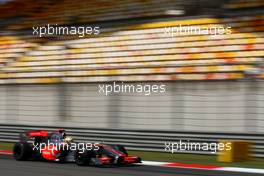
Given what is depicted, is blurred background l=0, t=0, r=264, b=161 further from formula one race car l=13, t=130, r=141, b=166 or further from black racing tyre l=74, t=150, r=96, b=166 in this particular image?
black racing tyre l=74, t=150, r=96, b=166

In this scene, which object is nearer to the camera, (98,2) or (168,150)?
(168,150)

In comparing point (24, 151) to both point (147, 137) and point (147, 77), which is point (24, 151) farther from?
point (147, 77)

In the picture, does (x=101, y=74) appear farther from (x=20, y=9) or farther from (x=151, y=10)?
(x=20, y=9)

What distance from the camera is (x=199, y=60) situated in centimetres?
1479

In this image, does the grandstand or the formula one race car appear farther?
the grandstand

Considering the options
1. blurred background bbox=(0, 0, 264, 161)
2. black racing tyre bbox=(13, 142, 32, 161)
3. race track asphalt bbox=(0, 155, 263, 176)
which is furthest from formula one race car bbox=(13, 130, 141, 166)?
blurred background bbox=(0, 0, 264, 161)

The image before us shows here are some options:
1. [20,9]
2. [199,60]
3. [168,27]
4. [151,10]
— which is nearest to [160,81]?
[199,60]

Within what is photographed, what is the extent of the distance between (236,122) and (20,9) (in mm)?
13458

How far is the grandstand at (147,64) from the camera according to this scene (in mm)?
12992

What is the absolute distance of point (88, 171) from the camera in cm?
969

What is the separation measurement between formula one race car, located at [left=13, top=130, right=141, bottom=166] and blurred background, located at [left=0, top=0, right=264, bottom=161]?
Result: 269 centimetres

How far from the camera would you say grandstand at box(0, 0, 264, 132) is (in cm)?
1299

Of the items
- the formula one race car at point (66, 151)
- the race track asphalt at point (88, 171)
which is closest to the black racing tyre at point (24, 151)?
the formula one race car at point (66, 151)

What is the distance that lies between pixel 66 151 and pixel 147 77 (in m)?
3.72
